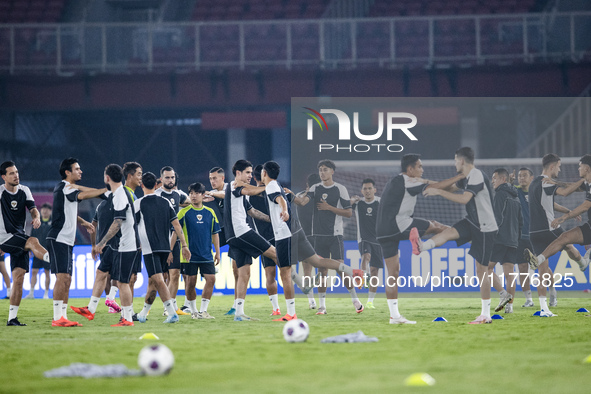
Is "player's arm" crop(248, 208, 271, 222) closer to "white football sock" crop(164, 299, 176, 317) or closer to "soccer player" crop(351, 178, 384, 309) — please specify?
"white football sock" crop(164, 299, 176, 317)

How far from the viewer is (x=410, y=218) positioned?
395 inches

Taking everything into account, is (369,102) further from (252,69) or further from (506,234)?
(252,69)

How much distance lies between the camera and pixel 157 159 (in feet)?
86.7

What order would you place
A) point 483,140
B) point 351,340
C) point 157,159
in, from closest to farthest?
point 351,340 < point 483,140 < point 157,159

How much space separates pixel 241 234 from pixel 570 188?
5.15 meters

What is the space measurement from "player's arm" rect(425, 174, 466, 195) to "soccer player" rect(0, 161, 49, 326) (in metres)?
5.10

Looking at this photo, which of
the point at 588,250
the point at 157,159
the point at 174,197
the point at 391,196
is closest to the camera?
the point at 391,196

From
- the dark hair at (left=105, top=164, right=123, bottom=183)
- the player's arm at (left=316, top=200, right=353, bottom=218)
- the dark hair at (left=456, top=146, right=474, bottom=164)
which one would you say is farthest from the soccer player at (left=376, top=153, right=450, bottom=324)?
the dark hair at (left=105, top=164, right=123, bottom=183)

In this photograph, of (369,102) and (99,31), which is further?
(99,31)

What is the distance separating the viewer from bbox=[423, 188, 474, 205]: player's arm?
9984 mm

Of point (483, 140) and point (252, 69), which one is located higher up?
point (252, 69)

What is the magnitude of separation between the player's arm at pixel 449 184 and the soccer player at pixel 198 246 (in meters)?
3.22

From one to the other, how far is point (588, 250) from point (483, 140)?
2.79m

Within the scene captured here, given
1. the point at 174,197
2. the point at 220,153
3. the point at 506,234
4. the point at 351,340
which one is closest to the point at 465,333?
the point at 351,340
